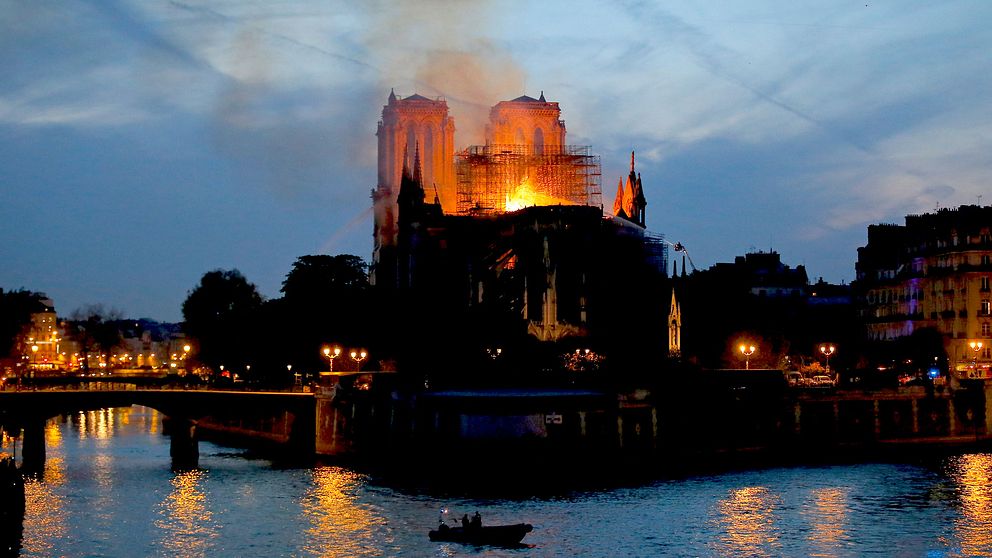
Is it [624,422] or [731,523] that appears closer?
[731,523]

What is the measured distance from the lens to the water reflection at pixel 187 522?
58131 mm

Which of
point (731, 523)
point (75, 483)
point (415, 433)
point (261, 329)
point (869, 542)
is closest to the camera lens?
point (869, 542)

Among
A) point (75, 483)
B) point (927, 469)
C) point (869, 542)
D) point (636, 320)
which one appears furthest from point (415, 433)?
point (636, 320)

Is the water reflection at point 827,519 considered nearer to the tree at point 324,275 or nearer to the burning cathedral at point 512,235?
the burning cathedral at point 512,235

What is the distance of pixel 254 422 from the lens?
115 meters

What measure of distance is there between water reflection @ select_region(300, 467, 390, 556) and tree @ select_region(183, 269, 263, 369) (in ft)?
173

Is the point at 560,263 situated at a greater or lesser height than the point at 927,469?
greater

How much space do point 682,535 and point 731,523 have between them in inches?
132

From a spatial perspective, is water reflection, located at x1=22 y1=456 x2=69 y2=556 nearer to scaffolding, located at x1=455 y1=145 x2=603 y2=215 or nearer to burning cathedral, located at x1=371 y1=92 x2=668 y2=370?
burning cathedral, located at x1=371 y1=92 x2=668 y2=370

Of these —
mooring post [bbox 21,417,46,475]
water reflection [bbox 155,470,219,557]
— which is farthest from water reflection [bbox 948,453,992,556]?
mooring post [bbox 21,417,46,475]

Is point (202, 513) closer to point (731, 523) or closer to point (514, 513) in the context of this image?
point (514, 513)

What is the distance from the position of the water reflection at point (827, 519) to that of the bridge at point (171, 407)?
3554 centimetres

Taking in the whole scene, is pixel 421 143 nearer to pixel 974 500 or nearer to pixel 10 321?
pixel 10 321

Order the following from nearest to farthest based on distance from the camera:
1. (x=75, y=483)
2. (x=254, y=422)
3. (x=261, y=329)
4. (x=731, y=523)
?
(x=731, y=523) → (x=75, y=483) → (x=254, y=422) → (x=261, y=329)
